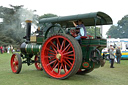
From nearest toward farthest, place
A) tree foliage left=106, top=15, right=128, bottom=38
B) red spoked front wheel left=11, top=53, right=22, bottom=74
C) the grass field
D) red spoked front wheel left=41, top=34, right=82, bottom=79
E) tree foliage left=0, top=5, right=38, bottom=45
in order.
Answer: the grass field
red spoked front wheel left=41, top=34, right=82, bottom=79
red spoked front wheel left=11, top=53, right=22, bottom=74
tree foliage left=0, top=5, right=38, bottom=45
tree foliage left=106, top=15, right=128, bottom=38

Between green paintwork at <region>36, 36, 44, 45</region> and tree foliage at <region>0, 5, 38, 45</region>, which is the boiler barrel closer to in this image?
green paintwork at <region>36, 36, 44, 45</region>

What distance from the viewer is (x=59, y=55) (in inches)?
195

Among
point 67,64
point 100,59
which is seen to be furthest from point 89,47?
point 67,64

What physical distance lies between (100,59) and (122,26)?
53.8 meters

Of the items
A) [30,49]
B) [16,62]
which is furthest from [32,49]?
[16,62]

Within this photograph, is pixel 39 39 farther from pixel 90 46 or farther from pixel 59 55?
pixel 90 46

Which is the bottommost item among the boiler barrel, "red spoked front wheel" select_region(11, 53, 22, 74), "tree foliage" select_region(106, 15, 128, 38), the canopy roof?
"red spoked front wheel" select_region(11, 53, 22, 74)

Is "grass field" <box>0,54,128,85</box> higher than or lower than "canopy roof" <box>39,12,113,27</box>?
lower

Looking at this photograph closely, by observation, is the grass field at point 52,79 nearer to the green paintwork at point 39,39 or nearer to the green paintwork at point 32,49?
the green paintwork at point 32,49

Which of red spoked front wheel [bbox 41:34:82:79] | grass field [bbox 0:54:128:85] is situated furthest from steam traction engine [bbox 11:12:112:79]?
grass field [bbox 0:54:128:85]

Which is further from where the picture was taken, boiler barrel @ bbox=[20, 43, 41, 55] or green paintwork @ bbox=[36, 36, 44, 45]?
boiler barrel @ bbox=[20, 43, 41, 55]

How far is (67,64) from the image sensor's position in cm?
491

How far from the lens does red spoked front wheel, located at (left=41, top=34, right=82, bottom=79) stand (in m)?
4.63

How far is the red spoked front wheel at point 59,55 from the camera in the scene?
15.2 feet
